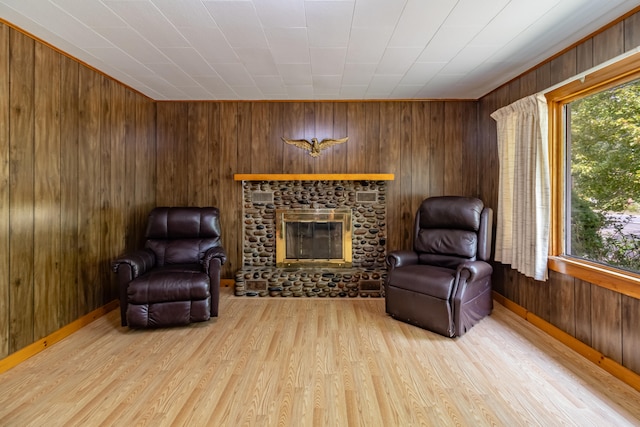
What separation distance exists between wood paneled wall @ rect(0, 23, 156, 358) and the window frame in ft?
13.6

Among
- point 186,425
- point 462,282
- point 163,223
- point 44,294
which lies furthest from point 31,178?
point 462,282

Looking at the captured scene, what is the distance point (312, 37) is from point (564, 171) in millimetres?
2395

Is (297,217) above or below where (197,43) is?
below

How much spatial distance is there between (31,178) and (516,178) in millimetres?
4126

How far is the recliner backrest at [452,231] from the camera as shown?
10.5 ft

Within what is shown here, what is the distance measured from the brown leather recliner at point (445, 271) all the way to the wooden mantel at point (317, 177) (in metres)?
0.71

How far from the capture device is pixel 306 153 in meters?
4.25

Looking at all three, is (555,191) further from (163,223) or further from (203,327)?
(163,223)

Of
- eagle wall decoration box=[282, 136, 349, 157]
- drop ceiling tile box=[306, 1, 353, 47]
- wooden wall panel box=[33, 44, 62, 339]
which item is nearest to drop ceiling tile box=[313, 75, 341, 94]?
eagle wall decoration box=[282, 136, 349, 157]

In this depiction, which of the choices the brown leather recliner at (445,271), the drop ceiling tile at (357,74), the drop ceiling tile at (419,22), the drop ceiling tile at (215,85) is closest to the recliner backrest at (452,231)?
the brown leather recliner at (445,271)

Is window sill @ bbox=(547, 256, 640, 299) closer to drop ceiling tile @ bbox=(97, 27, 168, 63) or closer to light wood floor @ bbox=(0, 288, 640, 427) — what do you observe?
light wood floor @ bbox=(0, 288, 640, 427)

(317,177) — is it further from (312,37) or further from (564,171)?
(564,171)

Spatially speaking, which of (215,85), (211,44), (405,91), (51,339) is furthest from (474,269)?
(51,339)

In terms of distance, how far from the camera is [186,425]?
1.69 m
